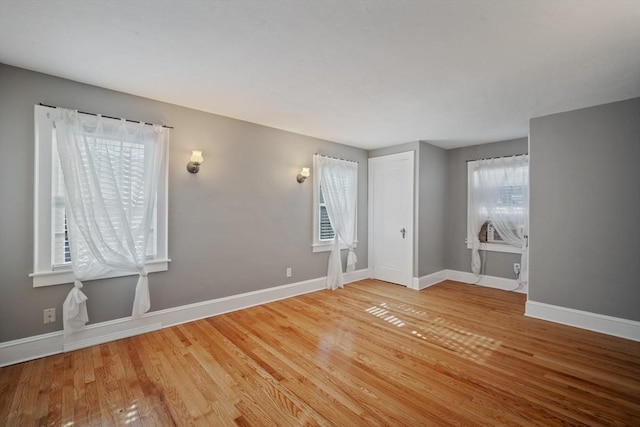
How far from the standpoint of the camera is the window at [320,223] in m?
4.56

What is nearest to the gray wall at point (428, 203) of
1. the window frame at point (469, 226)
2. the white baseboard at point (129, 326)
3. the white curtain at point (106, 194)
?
the window frame at point (469, 226)

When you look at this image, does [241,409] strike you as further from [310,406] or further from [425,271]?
[425,271]

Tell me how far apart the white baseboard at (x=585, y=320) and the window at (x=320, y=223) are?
2.96 meters

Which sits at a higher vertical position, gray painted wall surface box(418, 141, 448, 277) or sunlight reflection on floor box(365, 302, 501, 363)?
gray painted wall surface box(418, 141, 448, 277)

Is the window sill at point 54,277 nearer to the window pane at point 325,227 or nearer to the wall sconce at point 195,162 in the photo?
the wall sconce at point 195,162

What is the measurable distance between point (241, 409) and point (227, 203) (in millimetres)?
2401

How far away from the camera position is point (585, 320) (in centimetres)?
318

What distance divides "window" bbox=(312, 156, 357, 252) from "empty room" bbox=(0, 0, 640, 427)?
62 mm

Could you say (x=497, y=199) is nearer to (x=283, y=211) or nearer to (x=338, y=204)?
(x=338, y=204)

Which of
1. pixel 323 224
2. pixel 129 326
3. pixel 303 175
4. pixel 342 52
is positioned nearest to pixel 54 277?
pixel 129 326

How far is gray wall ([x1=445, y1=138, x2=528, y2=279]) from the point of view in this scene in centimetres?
476

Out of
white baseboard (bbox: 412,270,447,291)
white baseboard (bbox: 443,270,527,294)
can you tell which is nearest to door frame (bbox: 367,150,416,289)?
white baseboard (bbox: 412,270,447,291)

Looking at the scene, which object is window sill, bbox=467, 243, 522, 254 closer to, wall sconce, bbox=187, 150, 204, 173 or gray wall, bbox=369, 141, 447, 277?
gray wall, bbox=369, 141, 447, 277

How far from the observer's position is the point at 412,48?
208cm
